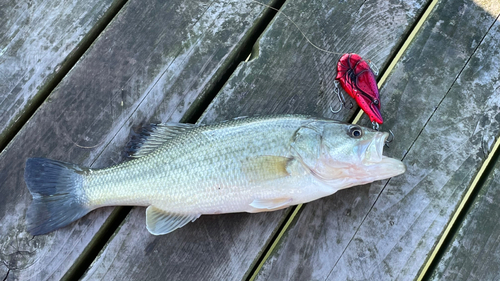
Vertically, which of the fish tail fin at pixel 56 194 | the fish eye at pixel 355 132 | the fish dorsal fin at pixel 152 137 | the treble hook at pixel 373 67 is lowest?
the fish tail fin at pixel 56 194

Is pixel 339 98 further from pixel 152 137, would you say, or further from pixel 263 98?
pixel 152 137

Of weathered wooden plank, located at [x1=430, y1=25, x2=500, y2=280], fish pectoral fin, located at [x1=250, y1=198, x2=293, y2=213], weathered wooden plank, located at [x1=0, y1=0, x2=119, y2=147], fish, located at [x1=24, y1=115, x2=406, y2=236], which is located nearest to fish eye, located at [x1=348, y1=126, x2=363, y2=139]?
fish, located at [x1=24, y1=115, x2=406, y2=236]

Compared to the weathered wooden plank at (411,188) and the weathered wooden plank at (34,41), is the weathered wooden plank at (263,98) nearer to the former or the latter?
the weathered wooden plank at (411,188)

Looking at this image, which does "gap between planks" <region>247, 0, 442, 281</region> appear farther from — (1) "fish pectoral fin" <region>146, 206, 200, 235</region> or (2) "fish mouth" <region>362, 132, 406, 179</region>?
(1) "fish pectoral fin" <region>146, 206, 200, 235</region>

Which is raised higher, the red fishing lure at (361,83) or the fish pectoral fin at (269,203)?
the red fishing lure at (361,83)

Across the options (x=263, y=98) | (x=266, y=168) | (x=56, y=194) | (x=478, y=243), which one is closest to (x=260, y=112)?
(x=263, y=98)

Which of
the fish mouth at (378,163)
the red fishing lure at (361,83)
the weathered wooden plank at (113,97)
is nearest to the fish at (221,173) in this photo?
the fish mouth at (378,163)

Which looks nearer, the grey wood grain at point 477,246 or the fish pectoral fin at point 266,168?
the fish pectoral fin at point 266,168
